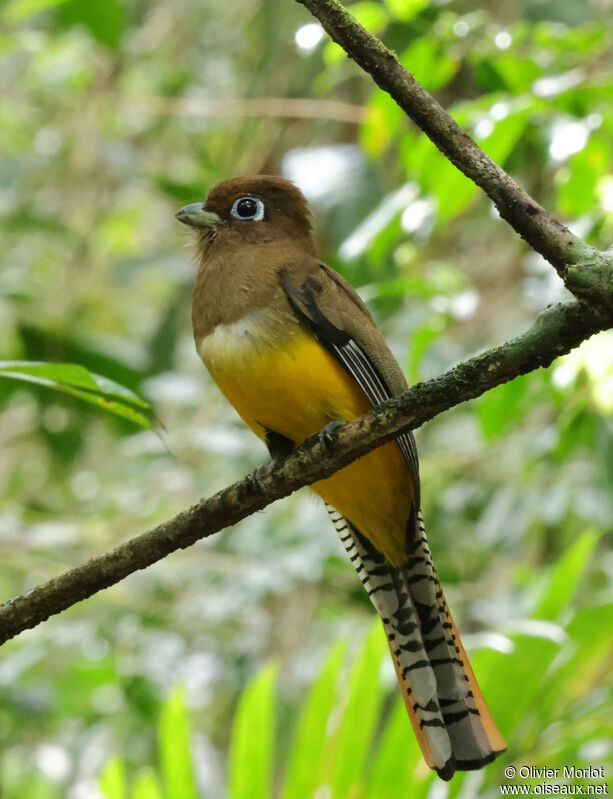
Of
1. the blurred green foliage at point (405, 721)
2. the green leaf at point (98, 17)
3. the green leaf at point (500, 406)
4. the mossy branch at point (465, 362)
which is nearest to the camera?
the mossy branch at point (465, 362)

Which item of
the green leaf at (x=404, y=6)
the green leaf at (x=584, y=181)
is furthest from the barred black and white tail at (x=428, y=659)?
the green leaf at (x=404, y=6)

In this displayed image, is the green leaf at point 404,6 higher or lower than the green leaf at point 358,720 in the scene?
higher

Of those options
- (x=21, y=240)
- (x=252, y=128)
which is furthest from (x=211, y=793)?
(x=21, y=240)

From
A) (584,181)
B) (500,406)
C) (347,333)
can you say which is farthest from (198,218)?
(584,181)

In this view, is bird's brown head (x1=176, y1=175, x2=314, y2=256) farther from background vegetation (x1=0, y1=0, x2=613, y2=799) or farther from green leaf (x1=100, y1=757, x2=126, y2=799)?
green leaf (x1=100, y1=757, x2=126, y2=799)

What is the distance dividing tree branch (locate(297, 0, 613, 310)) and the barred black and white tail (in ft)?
4.27

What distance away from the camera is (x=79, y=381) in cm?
178

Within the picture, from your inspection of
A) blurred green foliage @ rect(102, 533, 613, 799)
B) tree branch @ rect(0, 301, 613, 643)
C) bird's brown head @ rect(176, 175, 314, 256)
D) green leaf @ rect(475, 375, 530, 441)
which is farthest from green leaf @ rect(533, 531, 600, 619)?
tree branch @ rect(0, 301, 613, 643)

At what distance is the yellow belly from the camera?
8.20 ft

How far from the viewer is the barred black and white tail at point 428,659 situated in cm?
245

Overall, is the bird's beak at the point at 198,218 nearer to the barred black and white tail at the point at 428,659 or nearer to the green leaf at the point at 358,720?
the barred black and white tail at the point at 428,659

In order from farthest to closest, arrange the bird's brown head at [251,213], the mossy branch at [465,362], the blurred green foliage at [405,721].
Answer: the bird's brown head at [251,213]
the blurred green foliage at [405,721]
the mossy branch at [465,362]

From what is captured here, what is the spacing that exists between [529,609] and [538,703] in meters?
0.55

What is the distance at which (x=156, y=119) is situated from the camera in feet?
22.9
